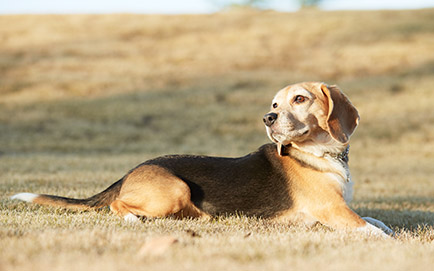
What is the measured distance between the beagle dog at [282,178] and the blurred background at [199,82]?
174 inches

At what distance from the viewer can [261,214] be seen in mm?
5441

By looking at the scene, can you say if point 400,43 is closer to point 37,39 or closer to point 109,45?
point 109,45

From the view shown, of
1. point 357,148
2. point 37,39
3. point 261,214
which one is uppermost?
point 37,39

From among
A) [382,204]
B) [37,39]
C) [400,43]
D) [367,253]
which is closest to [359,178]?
[382,204]

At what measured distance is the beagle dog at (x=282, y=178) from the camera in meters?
5.30

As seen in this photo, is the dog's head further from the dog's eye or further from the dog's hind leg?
the dog's hind leg

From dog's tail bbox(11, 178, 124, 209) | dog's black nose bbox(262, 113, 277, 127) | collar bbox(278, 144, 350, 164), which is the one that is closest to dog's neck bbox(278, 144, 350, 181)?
collar bbox(278, 144, 350, 164)

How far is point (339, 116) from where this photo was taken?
5363mm

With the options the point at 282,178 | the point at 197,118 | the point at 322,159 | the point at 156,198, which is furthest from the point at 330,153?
the point at 197,118

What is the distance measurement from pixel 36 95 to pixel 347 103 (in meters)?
20.7

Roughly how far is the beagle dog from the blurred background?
4429 mm

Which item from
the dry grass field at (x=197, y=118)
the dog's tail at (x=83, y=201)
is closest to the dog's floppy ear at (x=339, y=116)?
the dry grass field at (x=197, y=118)

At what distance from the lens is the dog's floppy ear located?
5.29 m

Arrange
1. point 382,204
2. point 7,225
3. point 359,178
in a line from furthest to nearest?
point 359,178, point 382,204, point 7,225
